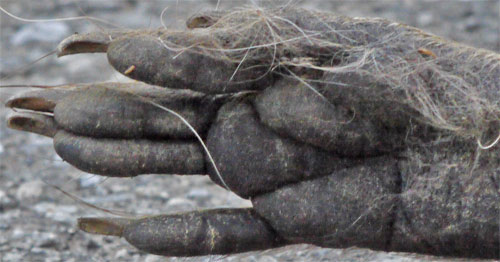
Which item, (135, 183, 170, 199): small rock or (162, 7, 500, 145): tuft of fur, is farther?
(135, 183, 170, 199): small rock

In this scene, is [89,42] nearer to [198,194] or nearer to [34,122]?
[34,122]

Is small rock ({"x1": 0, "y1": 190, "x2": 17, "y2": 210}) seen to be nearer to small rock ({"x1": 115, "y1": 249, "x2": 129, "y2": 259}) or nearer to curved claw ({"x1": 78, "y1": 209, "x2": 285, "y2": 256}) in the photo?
small rock ({"x1": 115, "y1": 249, "x2": 129, "y2": 259})

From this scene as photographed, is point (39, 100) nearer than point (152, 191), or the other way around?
point (39, 100)

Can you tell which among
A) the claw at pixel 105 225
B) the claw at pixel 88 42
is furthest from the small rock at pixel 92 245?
the claw at pixel 88 42

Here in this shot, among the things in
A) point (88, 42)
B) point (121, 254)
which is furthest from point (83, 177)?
point (88, 42)

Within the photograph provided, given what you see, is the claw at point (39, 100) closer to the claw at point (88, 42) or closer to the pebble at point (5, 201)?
the claw at point (88, 42)

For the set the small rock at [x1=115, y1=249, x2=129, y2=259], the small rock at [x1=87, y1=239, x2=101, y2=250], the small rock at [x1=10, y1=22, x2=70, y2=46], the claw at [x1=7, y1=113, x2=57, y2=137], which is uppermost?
the small rock at [x1=10, y1=22, x2=70, y2=46]

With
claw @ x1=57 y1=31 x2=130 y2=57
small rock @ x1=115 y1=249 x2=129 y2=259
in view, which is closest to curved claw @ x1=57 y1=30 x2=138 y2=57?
claw @ x1=57 y1=31 x2=130 y2=57

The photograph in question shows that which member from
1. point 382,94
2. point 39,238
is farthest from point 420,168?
point 39,238
